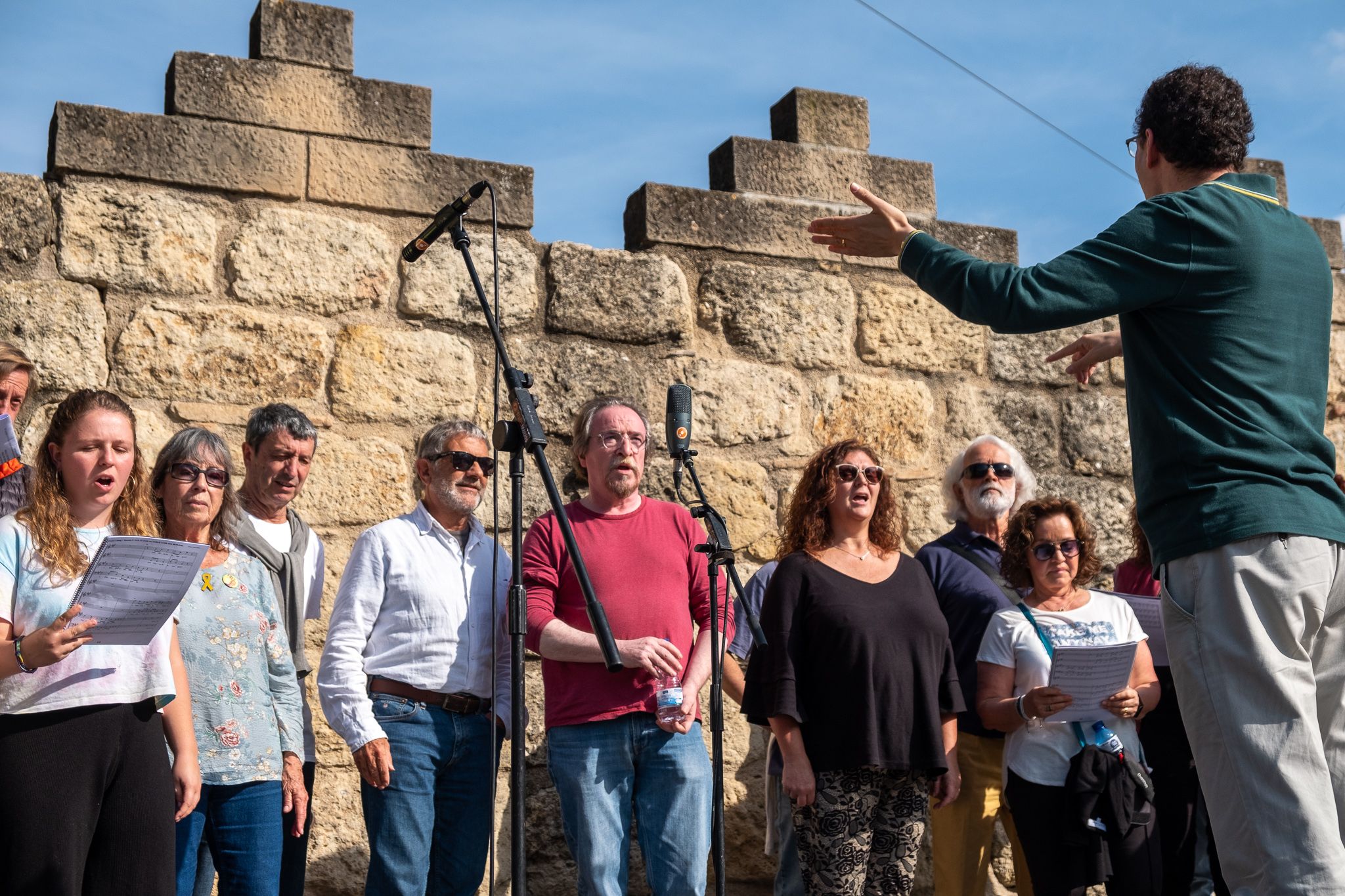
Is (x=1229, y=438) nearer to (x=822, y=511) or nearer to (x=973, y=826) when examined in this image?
(x=822, y=511)

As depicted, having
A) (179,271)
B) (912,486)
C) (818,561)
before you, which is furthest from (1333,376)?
(179,271)

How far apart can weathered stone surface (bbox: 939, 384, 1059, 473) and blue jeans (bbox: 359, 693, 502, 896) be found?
2.49m

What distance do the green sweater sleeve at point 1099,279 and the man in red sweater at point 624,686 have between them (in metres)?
1.58

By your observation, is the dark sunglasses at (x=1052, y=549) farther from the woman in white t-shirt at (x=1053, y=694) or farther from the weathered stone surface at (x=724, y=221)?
the weathered stone surface at (x=724, y=221)

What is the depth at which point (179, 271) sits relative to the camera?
4.68 m

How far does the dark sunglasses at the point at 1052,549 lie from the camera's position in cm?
454

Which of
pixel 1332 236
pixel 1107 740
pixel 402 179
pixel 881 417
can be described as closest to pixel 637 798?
pixel 1107 740

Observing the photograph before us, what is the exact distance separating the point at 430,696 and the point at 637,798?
2.19 feet

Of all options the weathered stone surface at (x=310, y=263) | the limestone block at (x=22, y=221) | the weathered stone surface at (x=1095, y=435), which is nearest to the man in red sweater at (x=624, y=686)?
the weathered stone surface at (x=310, y=263)

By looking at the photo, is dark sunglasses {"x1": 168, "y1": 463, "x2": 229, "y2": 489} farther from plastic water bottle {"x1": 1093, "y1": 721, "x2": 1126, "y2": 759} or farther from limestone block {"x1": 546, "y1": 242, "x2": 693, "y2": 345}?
plastic water bottle {"x1": 1093, "y1": 721, "x2": 1126, "y2": 759}

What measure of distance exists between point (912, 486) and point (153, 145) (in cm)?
310

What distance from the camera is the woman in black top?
3.97m

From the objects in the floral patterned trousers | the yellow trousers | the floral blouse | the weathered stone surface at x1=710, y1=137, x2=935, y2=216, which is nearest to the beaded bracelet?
the floral blouse

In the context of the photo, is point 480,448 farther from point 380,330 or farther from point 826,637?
point 826,637
